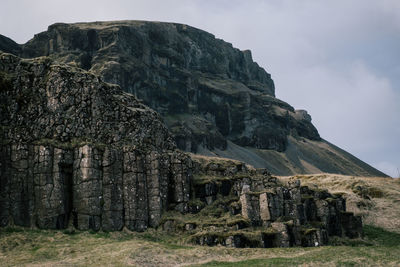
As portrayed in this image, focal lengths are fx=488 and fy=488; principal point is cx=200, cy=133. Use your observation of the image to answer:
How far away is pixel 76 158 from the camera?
2554 inches

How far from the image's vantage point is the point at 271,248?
58.2 meters

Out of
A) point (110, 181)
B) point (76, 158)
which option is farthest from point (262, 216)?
point (76, 158)

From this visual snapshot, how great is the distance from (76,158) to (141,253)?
18713mm

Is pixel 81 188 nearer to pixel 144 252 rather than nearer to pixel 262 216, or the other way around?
pixel 144 252

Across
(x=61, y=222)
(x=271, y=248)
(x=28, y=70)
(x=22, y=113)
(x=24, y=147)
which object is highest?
(x=28, y=70)

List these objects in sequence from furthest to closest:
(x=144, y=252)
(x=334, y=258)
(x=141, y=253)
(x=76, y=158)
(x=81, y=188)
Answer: (x=76, y=158) → (x=81, y=188) → (x=144, y=252) → (x=141, y=253) → (x=334, y=258)

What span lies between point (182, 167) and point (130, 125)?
10.3m

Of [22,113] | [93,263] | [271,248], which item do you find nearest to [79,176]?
[22,113]

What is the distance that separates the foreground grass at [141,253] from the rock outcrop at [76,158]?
3.26m

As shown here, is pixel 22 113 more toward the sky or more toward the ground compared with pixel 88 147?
more toward the sky

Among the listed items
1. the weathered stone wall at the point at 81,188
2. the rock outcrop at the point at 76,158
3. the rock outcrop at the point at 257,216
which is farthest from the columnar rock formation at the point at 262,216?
the weathered stone wall at the point at 81,188

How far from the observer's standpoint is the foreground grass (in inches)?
1980

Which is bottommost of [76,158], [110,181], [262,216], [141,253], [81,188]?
[141,253]

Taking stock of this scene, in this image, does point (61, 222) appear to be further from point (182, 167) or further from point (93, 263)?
point (182, 167)
